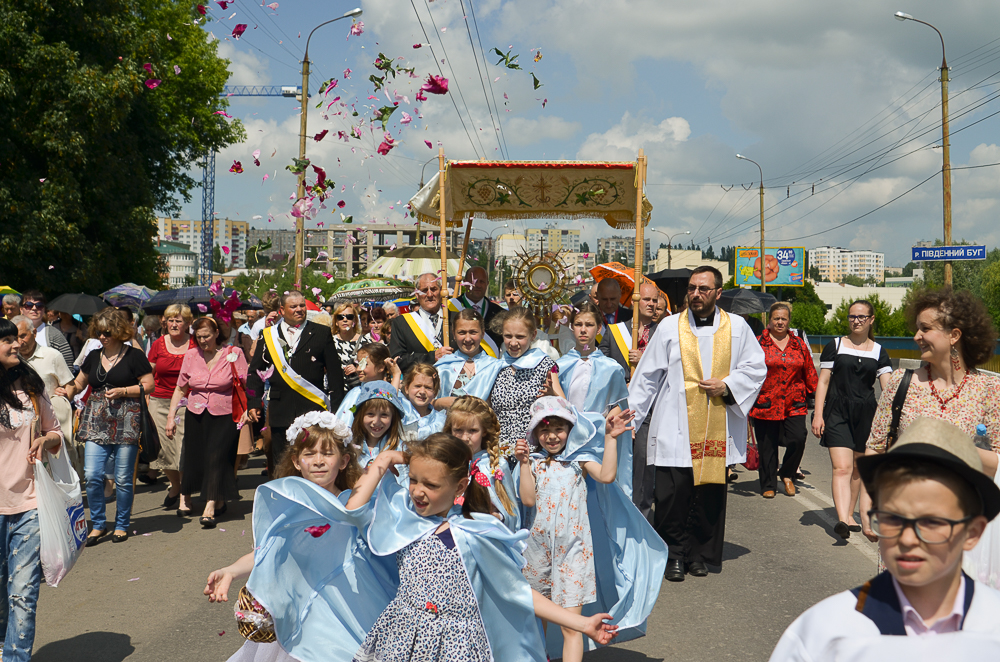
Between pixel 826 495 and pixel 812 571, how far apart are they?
3.10 m

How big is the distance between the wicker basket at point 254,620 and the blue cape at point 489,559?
0.55m

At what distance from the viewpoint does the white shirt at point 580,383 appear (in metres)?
6.07

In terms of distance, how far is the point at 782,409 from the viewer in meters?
9.12

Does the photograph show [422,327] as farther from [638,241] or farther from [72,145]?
[72,145]

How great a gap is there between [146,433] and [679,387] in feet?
14.7

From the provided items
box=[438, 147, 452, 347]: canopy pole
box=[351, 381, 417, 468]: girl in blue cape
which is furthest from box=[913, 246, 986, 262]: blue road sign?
box=[351, 381, 417, 468]: girl in blue cape

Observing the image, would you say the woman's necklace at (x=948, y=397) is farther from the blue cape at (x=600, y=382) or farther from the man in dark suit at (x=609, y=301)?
the man in dark suit at (x=609, y=301)

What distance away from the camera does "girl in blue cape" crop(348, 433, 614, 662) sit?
3.01 m

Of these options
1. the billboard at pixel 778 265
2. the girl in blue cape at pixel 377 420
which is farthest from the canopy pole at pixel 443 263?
the billboard at pixel 778 265

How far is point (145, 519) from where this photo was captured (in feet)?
26.1

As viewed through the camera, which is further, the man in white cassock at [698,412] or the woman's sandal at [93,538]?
the woman's sandal at [93,538]

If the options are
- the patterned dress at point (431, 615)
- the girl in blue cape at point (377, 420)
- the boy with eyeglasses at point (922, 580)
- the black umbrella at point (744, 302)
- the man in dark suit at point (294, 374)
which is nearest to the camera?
the boy with eyeglasses at point (922, 580)

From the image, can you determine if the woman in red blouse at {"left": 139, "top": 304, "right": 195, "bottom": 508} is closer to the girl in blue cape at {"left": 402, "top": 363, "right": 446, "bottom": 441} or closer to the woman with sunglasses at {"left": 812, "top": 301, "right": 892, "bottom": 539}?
the girl in blue cape at {"left": 402, "top": 363, "right": 446, "bottom": 441}

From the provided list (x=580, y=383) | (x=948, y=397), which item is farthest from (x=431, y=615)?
(x=580, y=383)
